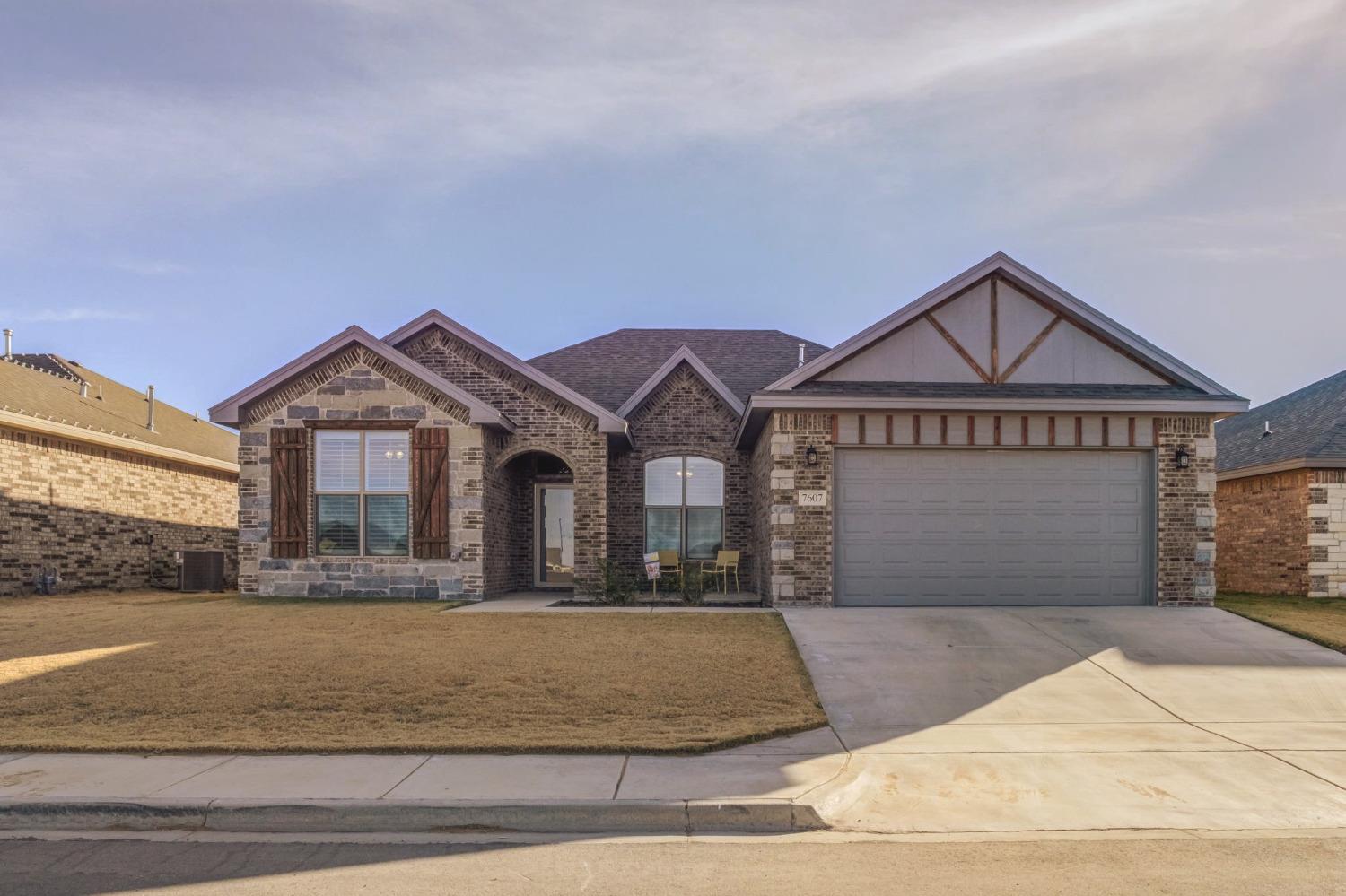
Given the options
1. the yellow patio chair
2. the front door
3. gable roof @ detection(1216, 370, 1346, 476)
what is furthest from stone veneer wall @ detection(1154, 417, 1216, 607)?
the front door

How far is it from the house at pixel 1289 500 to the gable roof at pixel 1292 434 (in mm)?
28

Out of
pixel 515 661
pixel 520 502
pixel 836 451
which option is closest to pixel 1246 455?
pixel 836 451

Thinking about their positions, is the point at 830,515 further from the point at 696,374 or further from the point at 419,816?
the point at 419,816

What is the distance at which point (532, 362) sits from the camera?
22672 millimetres

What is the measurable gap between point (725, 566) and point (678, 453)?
2.67 meters

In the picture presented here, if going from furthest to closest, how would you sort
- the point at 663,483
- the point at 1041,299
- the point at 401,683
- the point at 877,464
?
the point at 663,483
the point at 1041,299
the point at 877,464
the point at 401,683

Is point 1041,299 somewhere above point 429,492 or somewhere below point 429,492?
above

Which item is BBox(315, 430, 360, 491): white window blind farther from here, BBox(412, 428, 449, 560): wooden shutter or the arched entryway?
the arched entryway

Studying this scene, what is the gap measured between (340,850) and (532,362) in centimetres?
1770

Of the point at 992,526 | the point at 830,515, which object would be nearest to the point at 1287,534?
the point at 992,526

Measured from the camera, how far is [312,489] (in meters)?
16.2

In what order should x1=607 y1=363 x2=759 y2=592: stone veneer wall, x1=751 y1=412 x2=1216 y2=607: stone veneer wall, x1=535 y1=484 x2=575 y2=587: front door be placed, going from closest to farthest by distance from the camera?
x1=751 y1=412 x2=1216 y2=607: stone veneer wall, x1=607 y1=363 x2=759 y2=592: stone veneer wall, x1=535 y1=484 x2=575 y2=587: front door

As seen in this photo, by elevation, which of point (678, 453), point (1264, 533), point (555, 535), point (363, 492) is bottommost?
point (555, 535)

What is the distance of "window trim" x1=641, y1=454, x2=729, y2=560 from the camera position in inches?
754
